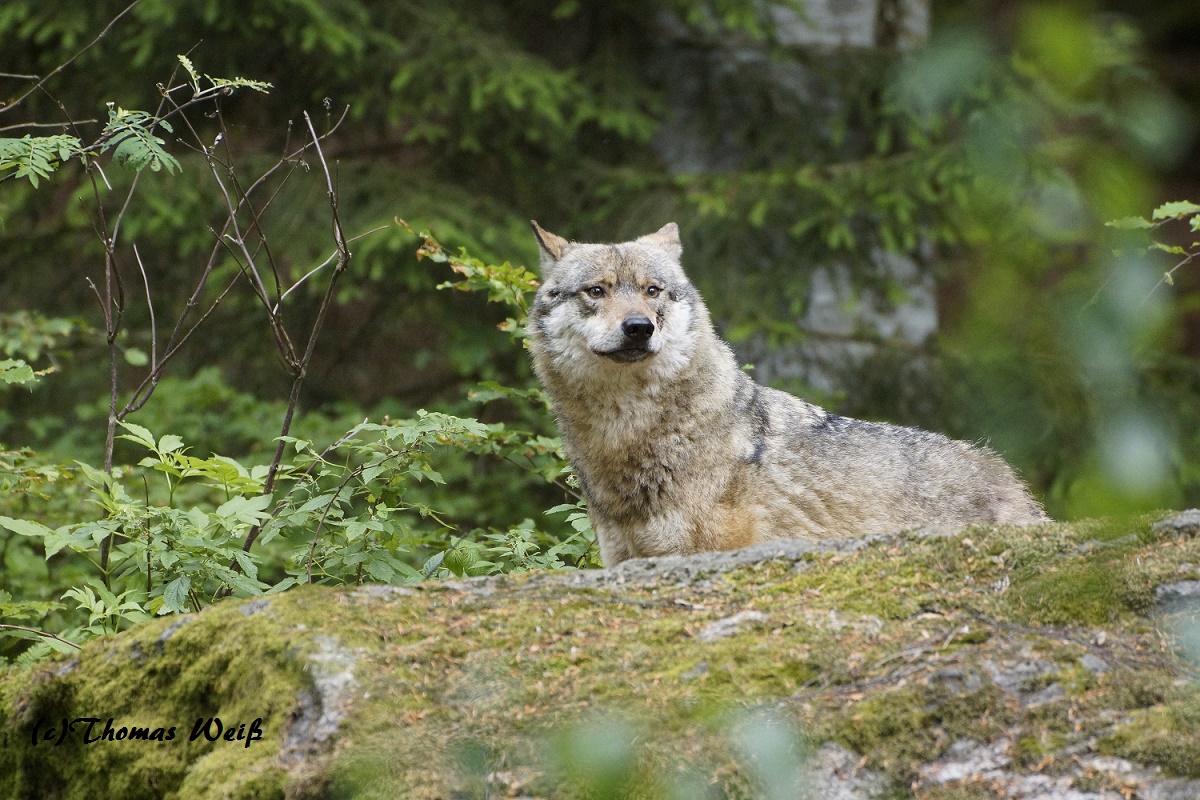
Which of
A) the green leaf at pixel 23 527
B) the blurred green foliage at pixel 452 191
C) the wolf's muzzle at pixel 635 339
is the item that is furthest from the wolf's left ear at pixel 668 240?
the green leaf at pixel 23 527

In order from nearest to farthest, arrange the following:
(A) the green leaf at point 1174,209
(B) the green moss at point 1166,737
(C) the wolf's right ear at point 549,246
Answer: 1. (B) the green moss at point 1166,737
2. (A) the green leaf at point 1174,209
3. (C) the wolf's right ear at point 549,246

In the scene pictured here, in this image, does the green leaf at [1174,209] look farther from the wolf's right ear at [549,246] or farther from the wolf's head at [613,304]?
the wolf's right ear at [549,246]

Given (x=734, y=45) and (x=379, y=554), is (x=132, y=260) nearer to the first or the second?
(x=734, y=45)

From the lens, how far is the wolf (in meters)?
4.53

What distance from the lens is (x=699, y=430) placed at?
15.2 feet

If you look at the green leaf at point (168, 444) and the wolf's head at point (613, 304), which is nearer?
the green leaf at point (168, 444)

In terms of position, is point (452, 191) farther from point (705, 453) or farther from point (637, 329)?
point (705, 453)

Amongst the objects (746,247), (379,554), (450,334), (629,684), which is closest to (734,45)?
(746,247)

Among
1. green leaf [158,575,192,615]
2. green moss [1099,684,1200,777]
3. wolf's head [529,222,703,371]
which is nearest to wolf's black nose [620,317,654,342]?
wolf's head [529,222,703,371]

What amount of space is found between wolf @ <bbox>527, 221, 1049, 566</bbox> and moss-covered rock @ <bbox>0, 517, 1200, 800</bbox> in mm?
1225

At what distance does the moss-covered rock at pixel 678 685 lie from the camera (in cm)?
214

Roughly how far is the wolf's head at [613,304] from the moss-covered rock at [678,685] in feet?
5.14

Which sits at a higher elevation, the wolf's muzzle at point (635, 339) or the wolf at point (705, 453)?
the wolf's muzzle at point (635, 339)

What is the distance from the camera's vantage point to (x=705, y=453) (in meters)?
4.58
